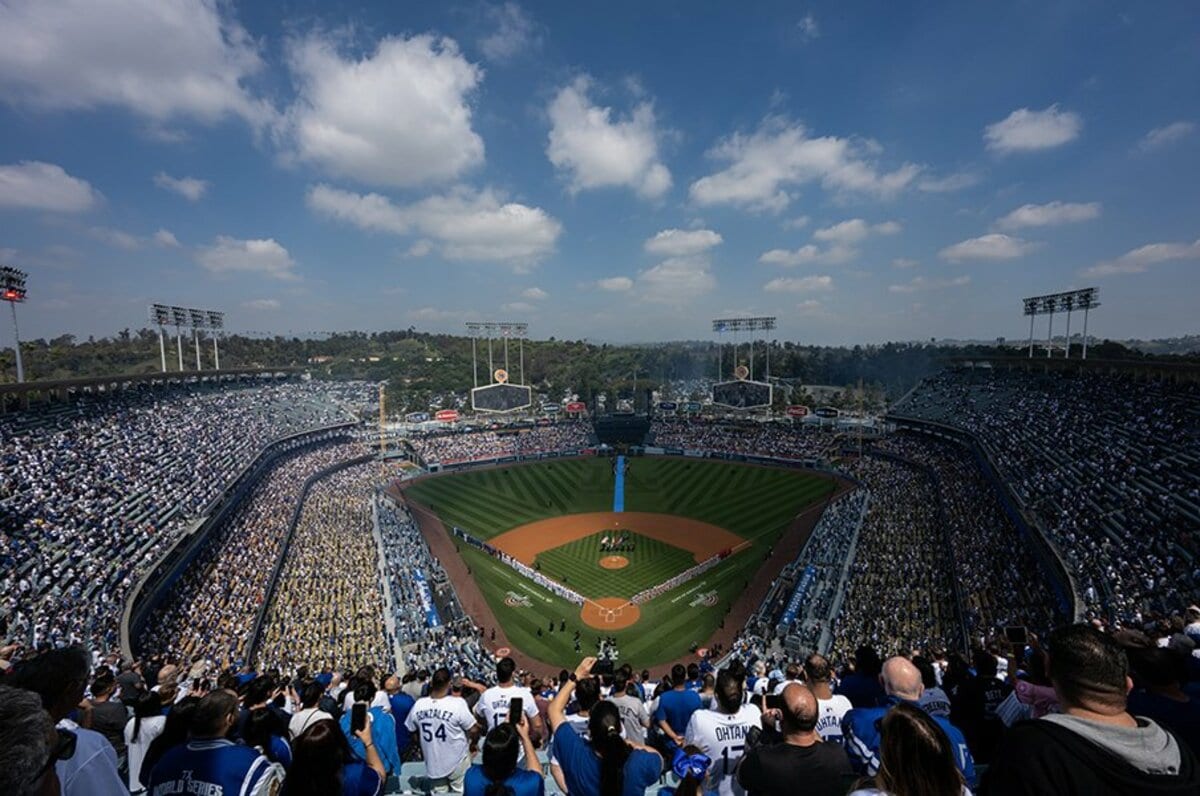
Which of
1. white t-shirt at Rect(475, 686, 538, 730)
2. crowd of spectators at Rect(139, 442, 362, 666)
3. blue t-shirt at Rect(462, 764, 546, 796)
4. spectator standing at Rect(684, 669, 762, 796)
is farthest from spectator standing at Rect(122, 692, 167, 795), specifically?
crowd of spectators at Rect(139, 442, 362, 666)

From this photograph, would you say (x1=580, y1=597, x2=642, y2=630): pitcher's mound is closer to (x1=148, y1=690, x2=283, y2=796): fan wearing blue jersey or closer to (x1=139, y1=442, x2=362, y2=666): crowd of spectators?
(x1=139, y1=442, x2=362, y2=666): crowd of spectators

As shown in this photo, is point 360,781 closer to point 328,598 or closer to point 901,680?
point 901,680

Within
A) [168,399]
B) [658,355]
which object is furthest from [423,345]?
[168,399]

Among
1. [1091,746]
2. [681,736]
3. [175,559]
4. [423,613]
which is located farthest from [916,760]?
[175,559]

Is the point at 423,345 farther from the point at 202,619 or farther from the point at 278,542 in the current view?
the point at 202,619

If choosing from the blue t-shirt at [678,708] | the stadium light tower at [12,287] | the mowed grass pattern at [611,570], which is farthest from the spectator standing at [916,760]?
the stadium light tower at [12,287]
